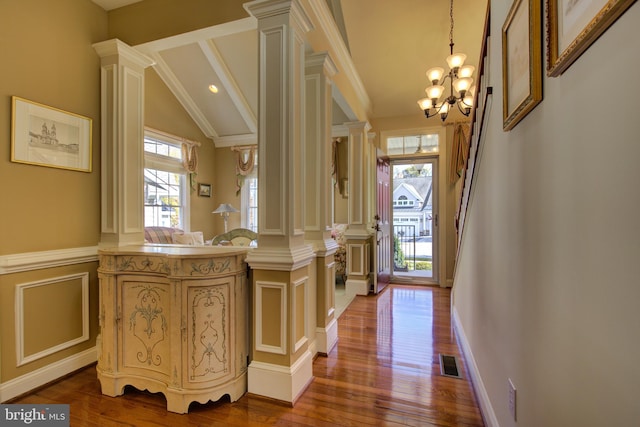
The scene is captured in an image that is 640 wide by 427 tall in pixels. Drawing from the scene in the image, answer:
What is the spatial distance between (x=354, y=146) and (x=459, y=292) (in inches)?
96.9

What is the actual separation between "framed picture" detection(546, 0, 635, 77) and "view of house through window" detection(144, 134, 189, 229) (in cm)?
561

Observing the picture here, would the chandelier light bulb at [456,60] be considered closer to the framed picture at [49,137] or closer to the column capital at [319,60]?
the column capital at [319,60]

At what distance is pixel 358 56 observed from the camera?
441 cm

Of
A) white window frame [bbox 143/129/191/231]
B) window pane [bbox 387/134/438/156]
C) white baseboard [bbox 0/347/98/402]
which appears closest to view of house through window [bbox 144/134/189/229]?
white window frame [bbox 143/129/191/231]

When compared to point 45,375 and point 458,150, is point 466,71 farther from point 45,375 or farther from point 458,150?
point 45,375

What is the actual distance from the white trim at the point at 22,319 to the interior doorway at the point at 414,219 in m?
4.44

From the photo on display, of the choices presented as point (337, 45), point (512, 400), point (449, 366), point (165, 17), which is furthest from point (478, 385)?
point (165, 17)

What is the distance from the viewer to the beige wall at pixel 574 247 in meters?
0.62

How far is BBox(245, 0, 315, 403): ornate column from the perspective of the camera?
1958mm

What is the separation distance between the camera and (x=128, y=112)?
8.39 feet

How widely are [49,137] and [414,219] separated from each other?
493cm

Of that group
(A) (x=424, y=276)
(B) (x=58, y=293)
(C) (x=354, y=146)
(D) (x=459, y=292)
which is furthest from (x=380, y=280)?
(B) (x=58, y=293)

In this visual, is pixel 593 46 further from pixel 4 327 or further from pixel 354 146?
pixel 354 146

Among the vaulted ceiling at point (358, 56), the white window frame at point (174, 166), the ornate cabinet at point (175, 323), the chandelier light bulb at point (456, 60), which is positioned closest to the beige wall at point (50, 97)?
the vaulted ceiling at point (358, 56)
